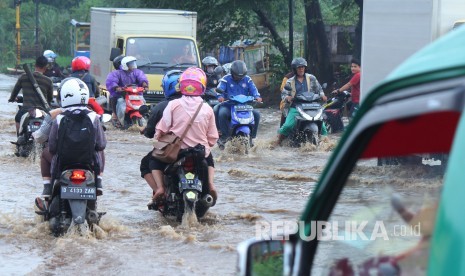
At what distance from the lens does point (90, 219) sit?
9141 mm

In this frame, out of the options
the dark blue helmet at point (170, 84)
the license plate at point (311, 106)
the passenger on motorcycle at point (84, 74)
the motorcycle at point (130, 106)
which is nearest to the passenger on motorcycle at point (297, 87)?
the license plate at point (311, 106)

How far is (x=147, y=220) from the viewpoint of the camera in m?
10.4

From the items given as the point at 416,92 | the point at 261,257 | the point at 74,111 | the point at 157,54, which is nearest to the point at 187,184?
the point at 74,111

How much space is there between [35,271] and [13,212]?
270cm

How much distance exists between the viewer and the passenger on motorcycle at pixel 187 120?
377 inches

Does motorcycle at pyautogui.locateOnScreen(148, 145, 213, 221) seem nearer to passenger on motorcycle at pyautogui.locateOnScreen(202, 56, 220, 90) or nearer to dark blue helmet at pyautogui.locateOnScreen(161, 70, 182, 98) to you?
dark blue helmet at pyautogui.locateOnScreen(161, 70, 182, 98)

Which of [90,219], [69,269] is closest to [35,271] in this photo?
[69,269]

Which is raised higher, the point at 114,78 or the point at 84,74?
the point at 84,74

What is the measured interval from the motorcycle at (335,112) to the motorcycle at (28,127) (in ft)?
22.5

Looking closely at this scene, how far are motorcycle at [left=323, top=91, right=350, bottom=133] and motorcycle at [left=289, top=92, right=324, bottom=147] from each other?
316 cm

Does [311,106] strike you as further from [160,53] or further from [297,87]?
[160,53]

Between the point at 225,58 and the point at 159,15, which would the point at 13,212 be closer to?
the point at 159,15

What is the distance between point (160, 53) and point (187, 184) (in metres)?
13.2

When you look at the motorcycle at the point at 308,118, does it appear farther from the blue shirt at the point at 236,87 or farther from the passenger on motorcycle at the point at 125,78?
the passenger on motorcycle at the point at 125,78
